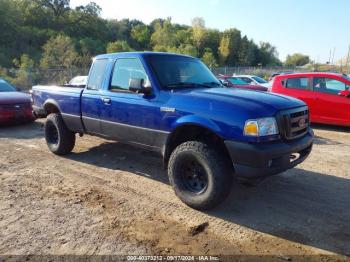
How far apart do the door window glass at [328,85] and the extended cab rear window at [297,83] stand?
27 centimetres

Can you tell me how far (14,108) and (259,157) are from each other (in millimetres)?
8285

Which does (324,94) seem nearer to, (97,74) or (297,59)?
(97,74)

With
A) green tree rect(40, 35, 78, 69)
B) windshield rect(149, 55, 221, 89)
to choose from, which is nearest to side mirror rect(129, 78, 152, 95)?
windshield rect(149, 55, 221, 89)

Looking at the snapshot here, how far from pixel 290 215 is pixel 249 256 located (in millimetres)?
1115

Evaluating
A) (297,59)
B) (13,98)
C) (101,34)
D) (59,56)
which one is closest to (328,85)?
(13,98)

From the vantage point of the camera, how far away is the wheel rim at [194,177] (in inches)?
168

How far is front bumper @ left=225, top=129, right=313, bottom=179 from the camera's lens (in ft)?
12.4

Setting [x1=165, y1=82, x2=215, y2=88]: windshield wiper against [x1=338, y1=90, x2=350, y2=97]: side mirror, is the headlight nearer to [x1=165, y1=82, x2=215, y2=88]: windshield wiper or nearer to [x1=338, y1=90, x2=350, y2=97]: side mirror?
[x1=165, y1=82, x2=215, y2=88]: windshield wiper

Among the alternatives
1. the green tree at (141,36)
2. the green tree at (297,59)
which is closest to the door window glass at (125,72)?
the green tree at (141,36)

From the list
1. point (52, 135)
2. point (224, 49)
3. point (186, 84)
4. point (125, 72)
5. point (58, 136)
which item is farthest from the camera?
point (224, 49)

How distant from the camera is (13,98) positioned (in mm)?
10023

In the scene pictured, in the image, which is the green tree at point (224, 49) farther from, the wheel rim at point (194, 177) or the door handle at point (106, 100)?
the wheel rim at point (194, 177)

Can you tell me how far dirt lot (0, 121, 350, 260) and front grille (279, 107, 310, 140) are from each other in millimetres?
925

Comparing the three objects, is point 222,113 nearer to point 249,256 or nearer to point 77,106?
point 249,256
